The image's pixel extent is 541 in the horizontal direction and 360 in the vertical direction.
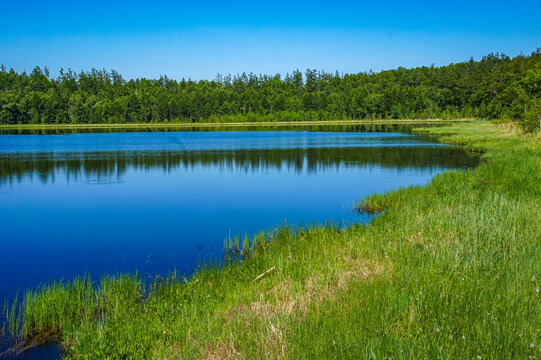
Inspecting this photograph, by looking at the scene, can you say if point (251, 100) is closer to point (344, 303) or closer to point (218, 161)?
point (218, 161)

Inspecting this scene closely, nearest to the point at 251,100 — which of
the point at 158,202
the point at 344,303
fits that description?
the point at 158,202

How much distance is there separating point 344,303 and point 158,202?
14.7 metres

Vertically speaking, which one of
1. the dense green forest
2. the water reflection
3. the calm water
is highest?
the dense green forest

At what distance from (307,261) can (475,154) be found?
32593mm

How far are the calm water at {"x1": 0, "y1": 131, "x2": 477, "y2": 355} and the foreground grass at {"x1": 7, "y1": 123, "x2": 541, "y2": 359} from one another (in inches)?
88.0

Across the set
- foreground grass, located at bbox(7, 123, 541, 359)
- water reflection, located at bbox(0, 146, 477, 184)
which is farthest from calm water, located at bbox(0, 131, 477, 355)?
foreground grass, located at bbox(7, 123, 541, 359)

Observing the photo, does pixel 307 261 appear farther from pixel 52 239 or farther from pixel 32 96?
pixel 32 96

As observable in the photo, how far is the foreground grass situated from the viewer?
494 centimetres

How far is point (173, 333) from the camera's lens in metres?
5.99

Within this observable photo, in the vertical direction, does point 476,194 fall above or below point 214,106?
below

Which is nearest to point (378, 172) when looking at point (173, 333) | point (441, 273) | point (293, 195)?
point (293, 195)

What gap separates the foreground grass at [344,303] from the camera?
4.94 meters

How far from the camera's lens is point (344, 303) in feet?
20.2

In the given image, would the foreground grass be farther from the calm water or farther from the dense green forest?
the dense green forest
